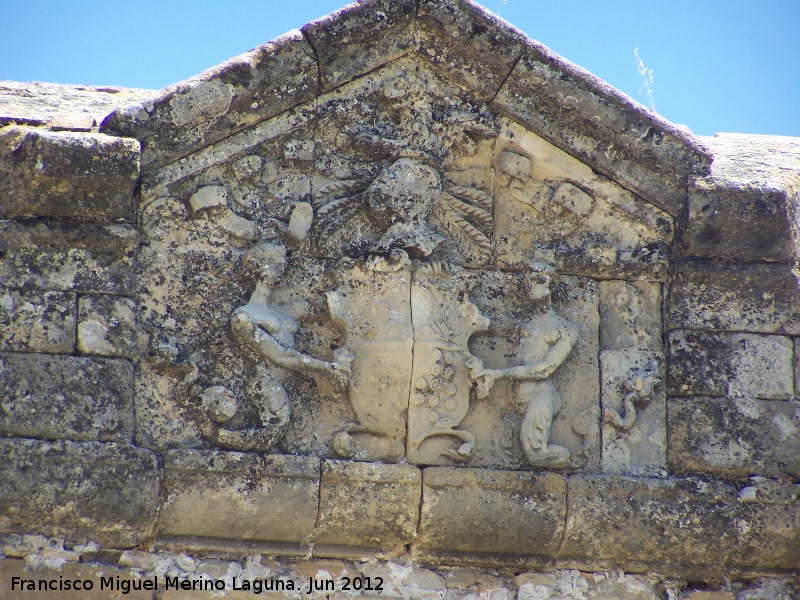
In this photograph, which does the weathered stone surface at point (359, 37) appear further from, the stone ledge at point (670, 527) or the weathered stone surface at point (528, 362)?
the stone ledge at point (670, 527)

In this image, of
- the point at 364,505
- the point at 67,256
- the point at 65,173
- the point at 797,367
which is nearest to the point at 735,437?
the point at 797,367

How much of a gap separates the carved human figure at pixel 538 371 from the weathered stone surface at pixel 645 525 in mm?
240

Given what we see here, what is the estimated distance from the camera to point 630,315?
5.71m

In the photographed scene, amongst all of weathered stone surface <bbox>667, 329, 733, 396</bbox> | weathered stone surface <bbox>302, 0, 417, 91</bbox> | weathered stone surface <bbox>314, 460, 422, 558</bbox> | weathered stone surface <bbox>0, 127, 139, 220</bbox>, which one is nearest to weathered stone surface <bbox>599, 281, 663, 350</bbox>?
weathered stone surface <bbox>667, 329, 733, 396</bbox>

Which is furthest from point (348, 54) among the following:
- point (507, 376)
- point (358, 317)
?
point (507, 376)

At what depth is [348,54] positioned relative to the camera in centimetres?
563

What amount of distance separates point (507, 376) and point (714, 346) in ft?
3.58

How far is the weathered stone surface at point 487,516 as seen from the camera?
535cm

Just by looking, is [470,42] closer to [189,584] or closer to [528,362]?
[528,362]

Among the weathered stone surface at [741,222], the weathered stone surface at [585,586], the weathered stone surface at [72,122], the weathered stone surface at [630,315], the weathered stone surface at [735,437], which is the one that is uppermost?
the weathered stone surface at [72,122]

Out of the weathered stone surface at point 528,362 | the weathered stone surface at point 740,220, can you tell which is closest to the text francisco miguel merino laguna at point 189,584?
the weathered stone surface at point 528,362

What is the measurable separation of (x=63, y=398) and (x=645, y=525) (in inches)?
113

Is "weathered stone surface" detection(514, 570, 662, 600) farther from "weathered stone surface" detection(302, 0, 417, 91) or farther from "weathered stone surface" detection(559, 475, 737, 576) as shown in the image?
"weathered stone surface" detection(302, 0, 417, 91)

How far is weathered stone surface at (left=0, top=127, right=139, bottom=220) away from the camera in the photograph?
17.1ft
